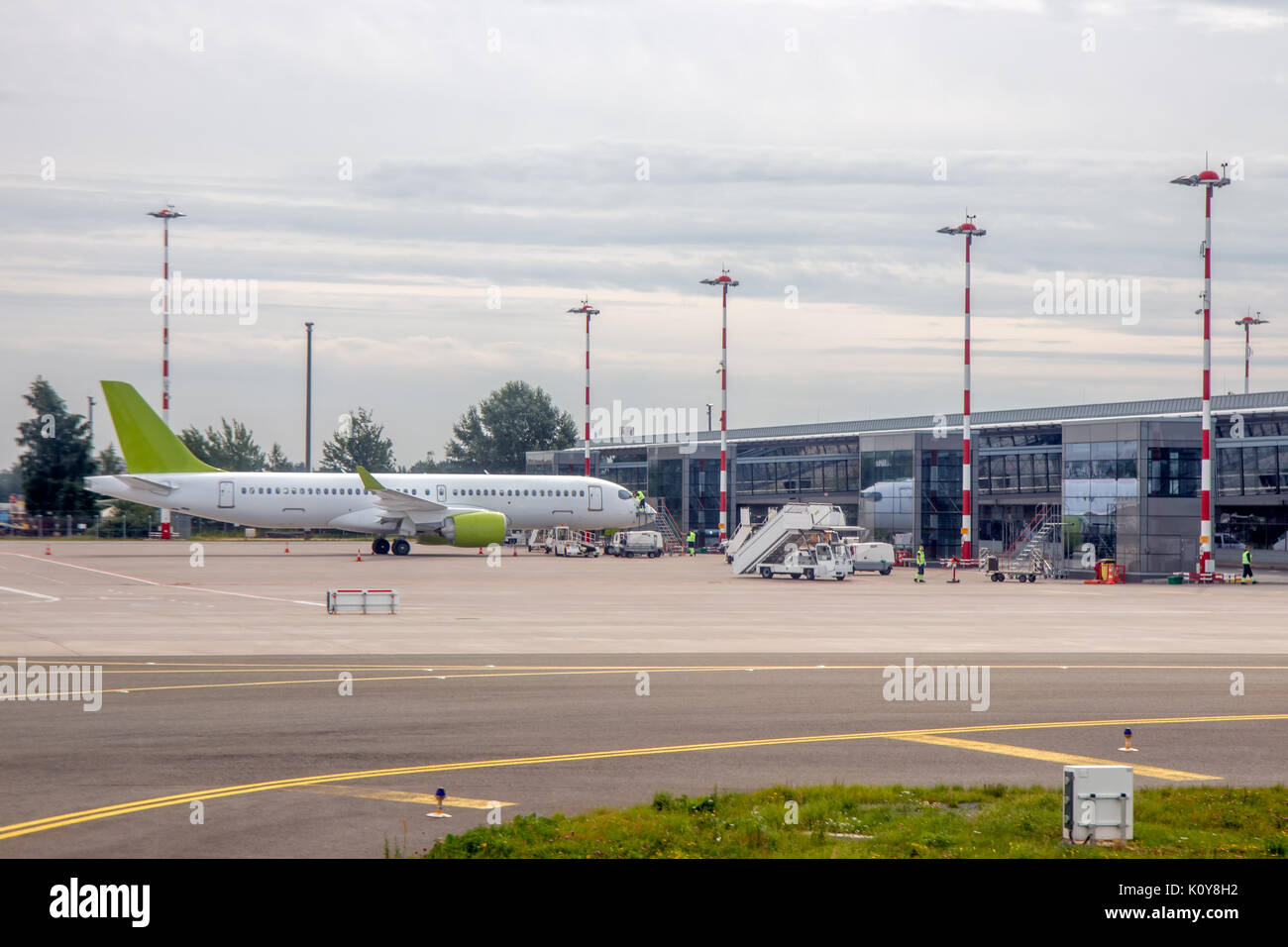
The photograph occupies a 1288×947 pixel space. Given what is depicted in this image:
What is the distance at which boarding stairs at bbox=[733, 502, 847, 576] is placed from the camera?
186 ft

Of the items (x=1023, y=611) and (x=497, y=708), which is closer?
(x=497, y=708)

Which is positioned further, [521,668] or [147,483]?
[147,483]

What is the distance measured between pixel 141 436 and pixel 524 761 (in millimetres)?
59086

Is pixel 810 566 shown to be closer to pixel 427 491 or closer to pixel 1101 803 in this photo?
pixel 427 491

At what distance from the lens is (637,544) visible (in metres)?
76.7

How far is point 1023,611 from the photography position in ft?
125

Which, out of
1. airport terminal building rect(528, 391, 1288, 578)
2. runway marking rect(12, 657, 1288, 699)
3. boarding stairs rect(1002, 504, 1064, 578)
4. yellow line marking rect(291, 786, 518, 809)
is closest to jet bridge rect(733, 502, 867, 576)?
boarding stairs rect(1002, 504, 1064, 578)

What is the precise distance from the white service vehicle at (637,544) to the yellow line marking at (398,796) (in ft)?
209

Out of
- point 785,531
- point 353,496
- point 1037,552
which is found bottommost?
point 1037,552

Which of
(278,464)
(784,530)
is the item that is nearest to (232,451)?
(278,464)

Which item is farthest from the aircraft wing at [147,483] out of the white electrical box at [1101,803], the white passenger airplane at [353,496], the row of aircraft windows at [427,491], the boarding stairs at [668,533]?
the white electrical box at [1101,803]

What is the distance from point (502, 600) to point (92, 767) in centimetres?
2610

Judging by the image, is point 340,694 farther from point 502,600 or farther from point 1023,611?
point 1023,611
